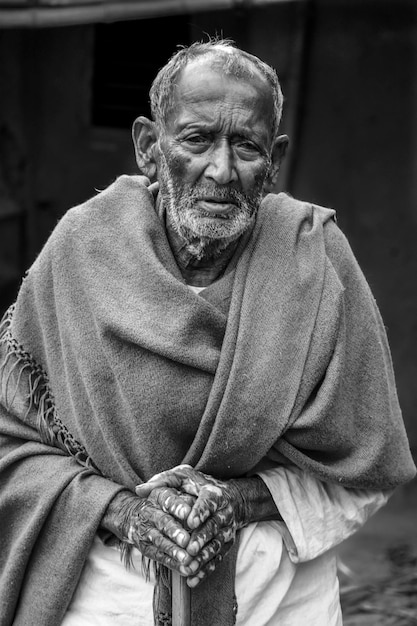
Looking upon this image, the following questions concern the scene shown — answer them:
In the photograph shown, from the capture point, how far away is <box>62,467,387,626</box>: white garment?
112 inches

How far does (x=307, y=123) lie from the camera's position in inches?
245

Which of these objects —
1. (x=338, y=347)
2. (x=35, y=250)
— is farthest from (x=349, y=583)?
(x=338, y=347)

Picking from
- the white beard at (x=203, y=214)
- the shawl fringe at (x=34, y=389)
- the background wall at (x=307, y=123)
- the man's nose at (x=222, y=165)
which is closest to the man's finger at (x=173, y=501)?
the shawl fringe at (x=34, y=389)

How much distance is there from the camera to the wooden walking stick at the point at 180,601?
2.65m

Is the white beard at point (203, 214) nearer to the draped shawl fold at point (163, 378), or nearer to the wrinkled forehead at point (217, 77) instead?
the draped shawl fold at point (163, 378)

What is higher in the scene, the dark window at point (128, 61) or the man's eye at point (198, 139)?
the man's eye at point (198, 139)

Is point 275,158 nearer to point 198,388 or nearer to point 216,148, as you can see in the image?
point 216,148

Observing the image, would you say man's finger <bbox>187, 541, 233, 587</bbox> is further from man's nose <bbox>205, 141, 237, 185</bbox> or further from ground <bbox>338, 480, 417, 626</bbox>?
ground <bbox>338, 480, 417, 626</bbox>

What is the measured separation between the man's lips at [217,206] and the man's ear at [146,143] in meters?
0.29

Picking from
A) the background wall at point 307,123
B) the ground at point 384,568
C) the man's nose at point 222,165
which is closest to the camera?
the man's nose at point 222,165

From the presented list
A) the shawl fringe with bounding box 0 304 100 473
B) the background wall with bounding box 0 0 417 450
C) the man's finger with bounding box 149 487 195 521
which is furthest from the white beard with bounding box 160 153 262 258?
the background wall with bounding box 0 0 417 450

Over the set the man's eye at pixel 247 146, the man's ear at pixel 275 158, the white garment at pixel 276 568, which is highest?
the man's eye at pixel 247 146

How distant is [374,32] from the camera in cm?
607

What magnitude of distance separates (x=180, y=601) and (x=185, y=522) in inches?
8.9
